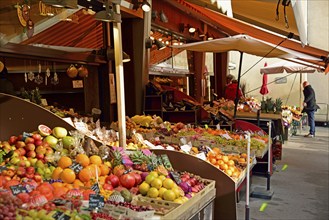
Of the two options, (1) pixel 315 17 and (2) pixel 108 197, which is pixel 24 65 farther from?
(1) pixel 315 17

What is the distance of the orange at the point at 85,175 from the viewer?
2973mm

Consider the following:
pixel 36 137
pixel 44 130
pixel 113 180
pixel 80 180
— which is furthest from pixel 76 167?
pixel 44 130

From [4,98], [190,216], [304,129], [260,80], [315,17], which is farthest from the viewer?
[260,80]

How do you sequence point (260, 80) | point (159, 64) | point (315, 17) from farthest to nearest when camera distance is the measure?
1. point (260, 80)
2. point (315, 17)
3. point (159, 64)

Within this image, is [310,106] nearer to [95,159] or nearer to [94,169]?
[95,159]

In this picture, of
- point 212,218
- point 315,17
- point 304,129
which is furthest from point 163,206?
point 315,17

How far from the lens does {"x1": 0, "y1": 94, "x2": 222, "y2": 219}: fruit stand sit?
2.25 meters

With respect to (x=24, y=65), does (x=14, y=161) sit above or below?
below

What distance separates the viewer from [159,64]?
10.4 metres

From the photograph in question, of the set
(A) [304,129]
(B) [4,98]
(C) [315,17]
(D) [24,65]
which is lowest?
(A) [304,129]

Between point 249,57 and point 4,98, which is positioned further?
point 249,57

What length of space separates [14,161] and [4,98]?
0.99m

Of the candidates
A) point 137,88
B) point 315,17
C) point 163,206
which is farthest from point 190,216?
point 315,17

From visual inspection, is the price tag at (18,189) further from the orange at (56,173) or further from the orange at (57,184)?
the orange at (56,173)
